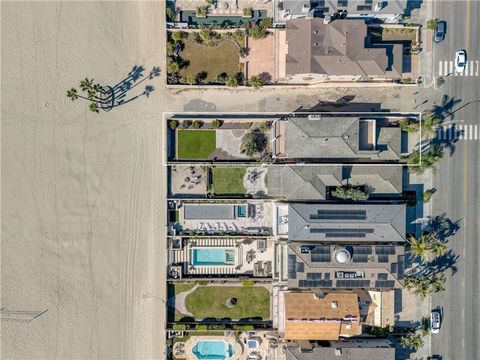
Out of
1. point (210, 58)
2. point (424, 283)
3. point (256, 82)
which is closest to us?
point (424, 283)

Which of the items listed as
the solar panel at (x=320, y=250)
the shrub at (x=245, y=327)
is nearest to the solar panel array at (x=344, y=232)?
the solar panel at (x=320, y=250)

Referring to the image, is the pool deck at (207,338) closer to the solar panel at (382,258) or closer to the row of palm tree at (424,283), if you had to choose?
the solar panel at (382,258)

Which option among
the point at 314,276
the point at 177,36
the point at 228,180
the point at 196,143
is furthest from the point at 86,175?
the point at 314,276

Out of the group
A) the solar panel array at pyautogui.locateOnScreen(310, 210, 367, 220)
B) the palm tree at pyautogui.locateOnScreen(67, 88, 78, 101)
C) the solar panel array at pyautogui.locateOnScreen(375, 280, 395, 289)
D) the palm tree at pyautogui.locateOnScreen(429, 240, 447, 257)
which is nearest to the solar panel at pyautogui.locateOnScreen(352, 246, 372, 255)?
the solar panel array at pyautogui.locateOnScreen(310, 210, 367, 220)

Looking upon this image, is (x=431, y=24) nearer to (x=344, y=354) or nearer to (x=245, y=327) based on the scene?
(x=344, y=354)

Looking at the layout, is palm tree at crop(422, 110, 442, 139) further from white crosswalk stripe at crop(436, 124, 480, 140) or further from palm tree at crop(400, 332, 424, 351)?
palm tree at crop(400, 332, 424, 351)
